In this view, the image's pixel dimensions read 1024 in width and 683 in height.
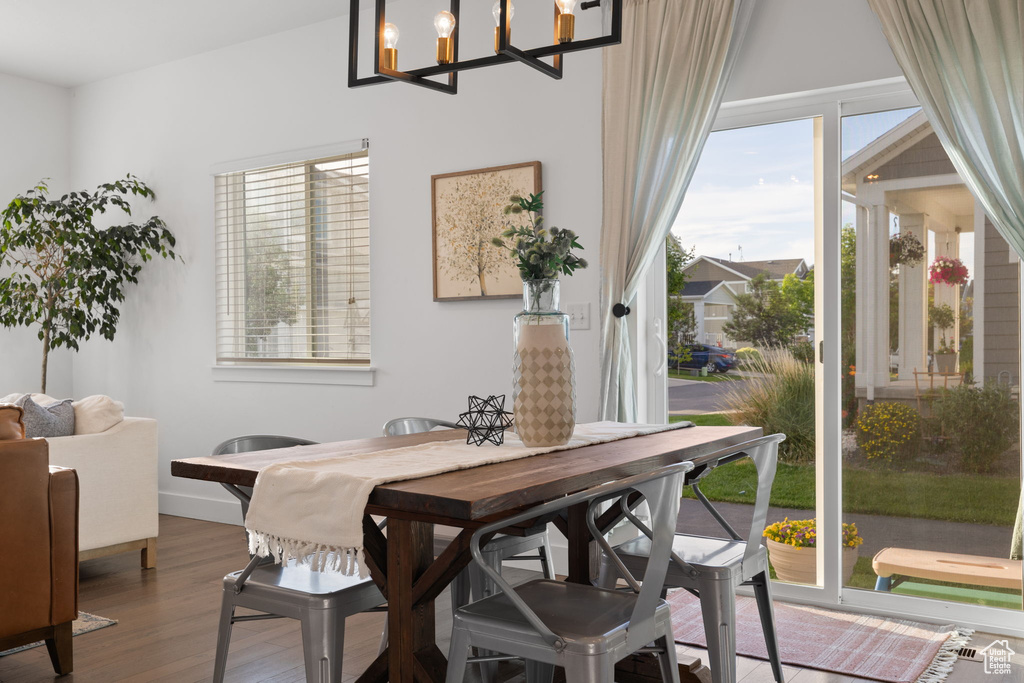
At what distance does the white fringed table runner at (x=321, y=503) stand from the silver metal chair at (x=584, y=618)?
26 cm

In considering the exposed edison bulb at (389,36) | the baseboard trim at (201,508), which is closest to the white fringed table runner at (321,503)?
the exposed edison bulb at (389,36)

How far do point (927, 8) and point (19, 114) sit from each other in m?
5.78

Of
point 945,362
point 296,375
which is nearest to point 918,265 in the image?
point 945,362

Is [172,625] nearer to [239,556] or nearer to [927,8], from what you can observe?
[239,556]

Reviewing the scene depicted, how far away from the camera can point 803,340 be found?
365 cm

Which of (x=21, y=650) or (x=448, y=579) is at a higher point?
(x=448, y=579)

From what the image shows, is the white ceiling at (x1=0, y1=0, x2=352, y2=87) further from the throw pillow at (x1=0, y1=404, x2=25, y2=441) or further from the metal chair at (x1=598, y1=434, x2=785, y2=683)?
the metal chair at (x1=598, y1=434, x2=785, y2=683)

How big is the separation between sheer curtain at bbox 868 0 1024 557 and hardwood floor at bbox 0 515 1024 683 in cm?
166

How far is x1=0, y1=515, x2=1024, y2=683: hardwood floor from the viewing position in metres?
2.82

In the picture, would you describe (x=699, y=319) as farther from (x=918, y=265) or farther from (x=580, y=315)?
(x=918, y=265)

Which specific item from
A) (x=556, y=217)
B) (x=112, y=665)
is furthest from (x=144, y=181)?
(x=112, y=665)

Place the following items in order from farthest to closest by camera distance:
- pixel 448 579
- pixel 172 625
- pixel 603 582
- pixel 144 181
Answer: pixel 144 181
pixel 172 625
pixel 603 582
pixel 448 579

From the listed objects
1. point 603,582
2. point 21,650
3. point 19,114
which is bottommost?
point 21,650

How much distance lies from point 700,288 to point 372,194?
76.0 inches
